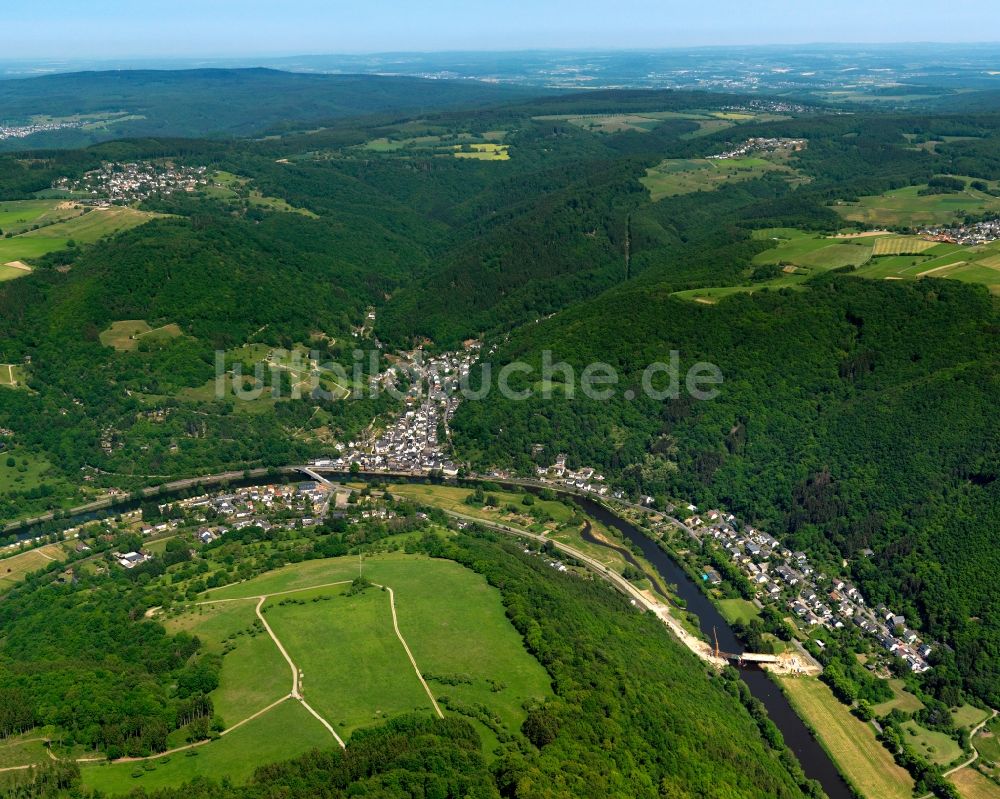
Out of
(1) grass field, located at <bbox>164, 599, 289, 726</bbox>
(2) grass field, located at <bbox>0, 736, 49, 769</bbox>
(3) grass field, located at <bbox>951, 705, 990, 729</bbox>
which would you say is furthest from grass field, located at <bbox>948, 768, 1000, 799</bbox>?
(2) grass field, located at <bbox>0, 736, 49, 769</bbox>

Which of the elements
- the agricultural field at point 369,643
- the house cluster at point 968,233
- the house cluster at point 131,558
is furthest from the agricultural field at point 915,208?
the house cluster at point 131,558

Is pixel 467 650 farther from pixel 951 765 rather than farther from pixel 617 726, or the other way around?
pixel 951 765

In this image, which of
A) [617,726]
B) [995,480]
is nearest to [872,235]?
[995,480]

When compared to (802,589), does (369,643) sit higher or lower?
higher

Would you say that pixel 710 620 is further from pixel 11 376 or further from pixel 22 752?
pixel 11 376

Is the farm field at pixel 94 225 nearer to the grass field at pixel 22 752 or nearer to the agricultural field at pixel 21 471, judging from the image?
the agricultural field at pixel 21 471

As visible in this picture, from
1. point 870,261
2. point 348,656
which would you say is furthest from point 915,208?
point 348,656
